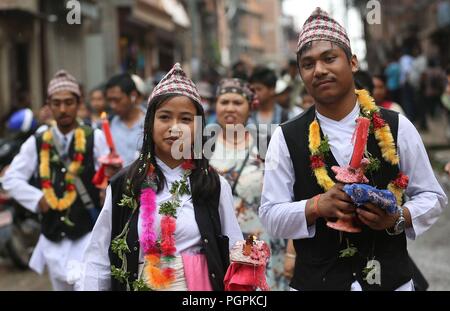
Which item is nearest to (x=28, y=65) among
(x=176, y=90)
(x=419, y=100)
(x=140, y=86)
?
(x=419, y=100)

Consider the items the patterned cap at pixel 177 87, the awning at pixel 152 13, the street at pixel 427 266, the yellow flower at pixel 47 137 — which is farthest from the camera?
the awning at pixel 152 13

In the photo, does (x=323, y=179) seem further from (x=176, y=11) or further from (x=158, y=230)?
(x=176, y=11)

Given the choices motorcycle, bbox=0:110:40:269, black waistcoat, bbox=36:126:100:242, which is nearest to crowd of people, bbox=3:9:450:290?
black waistcoat, bbox=36:126:100:242

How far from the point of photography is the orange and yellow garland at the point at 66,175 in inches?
252

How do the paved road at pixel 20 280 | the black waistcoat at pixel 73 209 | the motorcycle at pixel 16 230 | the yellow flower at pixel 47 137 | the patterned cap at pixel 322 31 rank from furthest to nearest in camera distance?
1. the motorcycle at pixel 16 230
2. the paved road at pixel 20 280
3. the yellow flower at pixel 47 137
4. the black waistcoat at pixel 73 209
5. the patterned cap at pixel 322 31

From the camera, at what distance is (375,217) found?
347 centimetres

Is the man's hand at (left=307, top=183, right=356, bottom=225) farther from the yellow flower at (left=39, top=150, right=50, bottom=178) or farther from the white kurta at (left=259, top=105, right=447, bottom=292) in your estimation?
the yellow flower at (left=39, top=150, right=50, bottom=178)

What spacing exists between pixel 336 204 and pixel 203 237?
Result: 766 millimetres

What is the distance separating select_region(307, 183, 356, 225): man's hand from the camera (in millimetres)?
3475

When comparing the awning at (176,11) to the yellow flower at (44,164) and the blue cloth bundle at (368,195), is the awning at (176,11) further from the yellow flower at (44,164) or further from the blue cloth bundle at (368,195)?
the blue cloth bundle at (368,195)

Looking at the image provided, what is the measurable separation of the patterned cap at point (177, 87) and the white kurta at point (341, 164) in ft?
1.72

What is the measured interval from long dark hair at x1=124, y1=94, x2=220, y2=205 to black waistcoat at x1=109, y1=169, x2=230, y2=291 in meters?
0.05

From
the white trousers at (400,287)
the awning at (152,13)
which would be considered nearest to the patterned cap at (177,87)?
the white trousers at (400,287)
